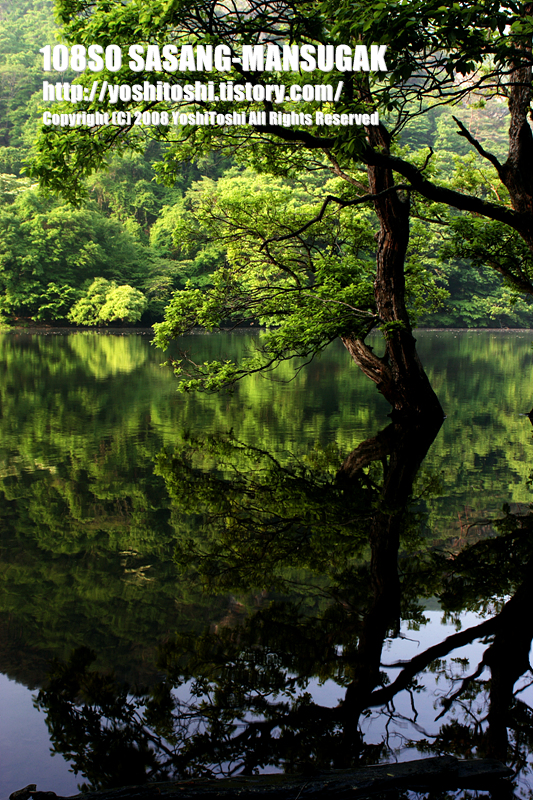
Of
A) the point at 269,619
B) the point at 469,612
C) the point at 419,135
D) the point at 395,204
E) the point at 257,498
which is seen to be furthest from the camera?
the point at 419,135

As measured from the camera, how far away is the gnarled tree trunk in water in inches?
429

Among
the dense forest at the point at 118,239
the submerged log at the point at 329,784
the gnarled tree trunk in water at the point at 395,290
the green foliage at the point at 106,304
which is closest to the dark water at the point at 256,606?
the submerged log at the point at 329,784

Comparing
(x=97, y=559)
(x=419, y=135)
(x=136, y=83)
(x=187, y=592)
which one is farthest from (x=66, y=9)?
(x=419, y=135)

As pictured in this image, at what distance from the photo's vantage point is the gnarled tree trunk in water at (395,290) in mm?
10906

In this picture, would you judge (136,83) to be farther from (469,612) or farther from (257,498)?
(469,612)

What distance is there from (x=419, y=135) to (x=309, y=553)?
66552 millimetres

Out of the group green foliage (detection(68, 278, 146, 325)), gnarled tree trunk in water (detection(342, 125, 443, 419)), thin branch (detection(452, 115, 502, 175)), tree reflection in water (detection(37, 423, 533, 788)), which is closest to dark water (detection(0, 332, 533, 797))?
tree reflection in water (detection(37, 423, 533, 788))

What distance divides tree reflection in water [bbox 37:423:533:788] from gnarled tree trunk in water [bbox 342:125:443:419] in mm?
5724

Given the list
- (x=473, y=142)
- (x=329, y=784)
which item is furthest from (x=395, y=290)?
(x=329, y=784)

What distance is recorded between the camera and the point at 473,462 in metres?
8.42

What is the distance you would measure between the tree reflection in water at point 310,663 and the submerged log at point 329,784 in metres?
0.23

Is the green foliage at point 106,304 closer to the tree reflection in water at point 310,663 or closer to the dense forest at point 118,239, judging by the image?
the dense forest at point 118,239

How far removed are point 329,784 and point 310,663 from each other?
1047 mm

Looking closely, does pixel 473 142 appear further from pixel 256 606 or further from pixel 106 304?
pixel 106 304
